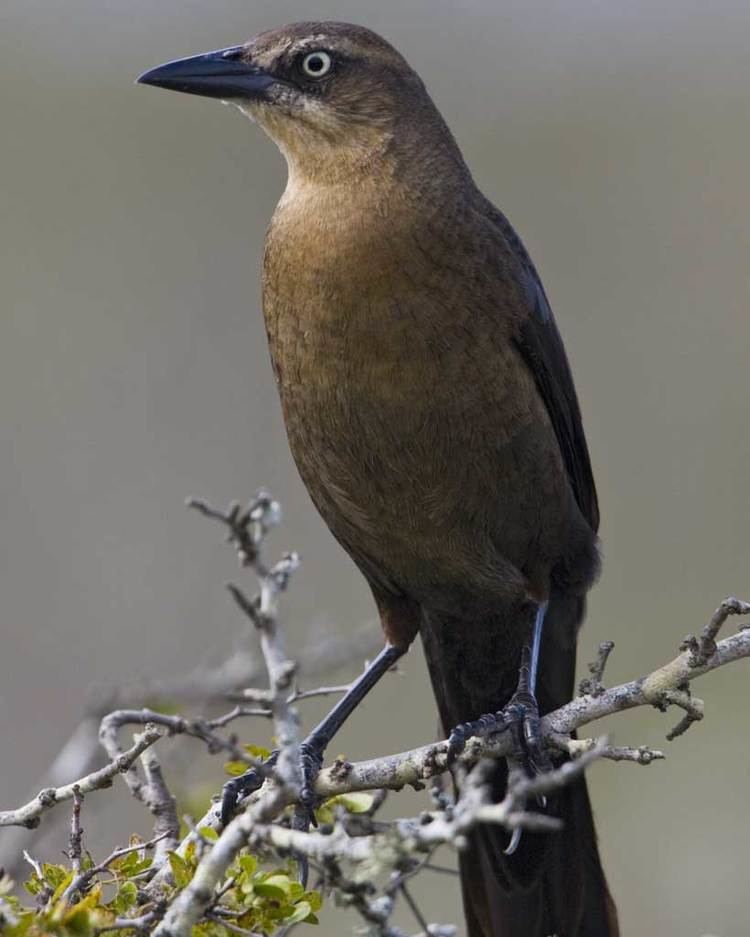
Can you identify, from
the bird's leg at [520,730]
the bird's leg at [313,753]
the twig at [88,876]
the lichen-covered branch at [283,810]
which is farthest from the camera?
the bird's leg at [520,730]

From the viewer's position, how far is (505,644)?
5324 millimetres

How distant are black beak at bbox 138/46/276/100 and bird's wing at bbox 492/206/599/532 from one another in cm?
80

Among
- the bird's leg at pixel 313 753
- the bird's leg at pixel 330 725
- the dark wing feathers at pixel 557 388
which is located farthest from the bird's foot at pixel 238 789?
the dark wing feathers at pixel 557 388

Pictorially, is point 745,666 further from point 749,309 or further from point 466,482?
point 466,482

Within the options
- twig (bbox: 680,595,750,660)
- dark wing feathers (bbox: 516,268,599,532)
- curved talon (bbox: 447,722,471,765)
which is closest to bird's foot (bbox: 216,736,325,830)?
curved talon (bbox: 447,722,471,765)

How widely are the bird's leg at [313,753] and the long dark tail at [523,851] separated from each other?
0.22 m

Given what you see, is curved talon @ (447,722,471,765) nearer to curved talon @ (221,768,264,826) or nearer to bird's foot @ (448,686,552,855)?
bird's foot @ (448,686,552,855)

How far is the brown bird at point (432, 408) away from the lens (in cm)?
465

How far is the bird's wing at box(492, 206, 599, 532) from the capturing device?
5.01 meters

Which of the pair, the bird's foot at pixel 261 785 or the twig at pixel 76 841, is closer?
the twig at pixel 76 841

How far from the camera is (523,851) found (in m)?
5.20

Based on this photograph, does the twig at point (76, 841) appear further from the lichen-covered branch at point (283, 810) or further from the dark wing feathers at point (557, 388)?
the dark wing feathers at point (557, 388)

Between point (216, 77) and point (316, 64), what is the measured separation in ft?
0.97

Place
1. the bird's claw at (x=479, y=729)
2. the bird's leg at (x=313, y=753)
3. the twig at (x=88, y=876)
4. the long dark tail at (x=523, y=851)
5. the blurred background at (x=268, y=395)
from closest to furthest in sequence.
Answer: the twig at (x=88, y=876) → the bird's leg at (x=313, y=753) → the bird's claw at (x=479, y=729) → the long dark tail at (x=523, y=851) → the blurred background at (x=268, y=395)
